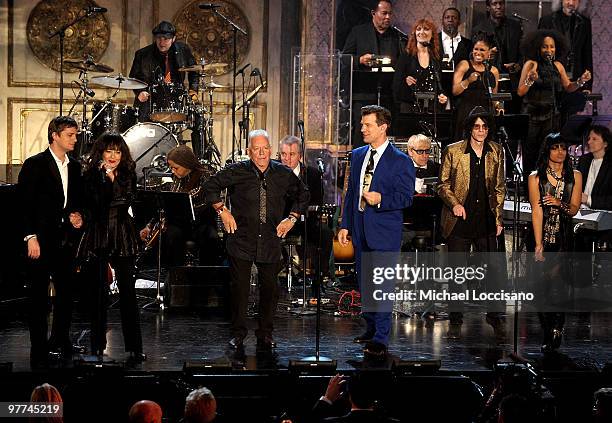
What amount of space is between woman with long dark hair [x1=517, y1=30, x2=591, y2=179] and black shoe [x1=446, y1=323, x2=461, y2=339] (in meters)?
4.05

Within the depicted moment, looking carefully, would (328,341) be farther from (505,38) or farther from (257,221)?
(505,38)

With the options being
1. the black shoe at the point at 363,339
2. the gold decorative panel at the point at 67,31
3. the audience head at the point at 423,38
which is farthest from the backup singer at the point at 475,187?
the gold decorative panel at the point at 67,31

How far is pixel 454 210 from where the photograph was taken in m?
8.29

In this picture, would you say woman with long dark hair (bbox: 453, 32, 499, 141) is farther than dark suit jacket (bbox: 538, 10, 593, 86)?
No

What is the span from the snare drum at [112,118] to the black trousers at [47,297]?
19.3 ft

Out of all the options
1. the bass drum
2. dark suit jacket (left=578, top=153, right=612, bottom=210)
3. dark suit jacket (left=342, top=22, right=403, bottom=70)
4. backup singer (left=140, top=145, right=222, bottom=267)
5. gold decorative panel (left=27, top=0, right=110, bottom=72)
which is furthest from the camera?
gold decorative panel (left=27, top=0, right=110, bottom=72)

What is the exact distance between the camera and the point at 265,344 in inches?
299

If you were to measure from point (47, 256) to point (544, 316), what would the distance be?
A: 12.4 ft

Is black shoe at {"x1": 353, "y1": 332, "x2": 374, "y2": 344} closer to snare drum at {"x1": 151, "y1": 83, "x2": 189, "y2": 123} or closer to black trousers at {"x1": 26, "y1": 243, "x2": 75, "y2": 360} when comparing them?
black trousers at {"x1": 26, "y1": 243, "x2": 75, "y2": 360}

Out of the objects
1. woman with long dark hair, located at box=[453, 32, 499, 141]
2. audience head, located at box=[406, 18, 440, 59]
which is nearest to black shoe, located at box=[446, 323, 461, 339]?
woman with long dark hair, located at box=[453, 32, 499, 141]

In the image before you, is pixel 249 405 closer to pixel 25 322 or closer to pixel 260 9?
pixel 25 322

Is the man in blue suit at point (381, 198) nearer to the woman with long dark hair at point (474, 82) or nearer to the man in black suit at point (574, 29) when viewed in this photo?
the woman with long dark hair at point (474, 82)

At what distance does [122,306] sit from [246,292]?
943 millimetres

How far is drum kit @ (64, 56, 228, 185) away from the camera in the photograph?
12.2m
